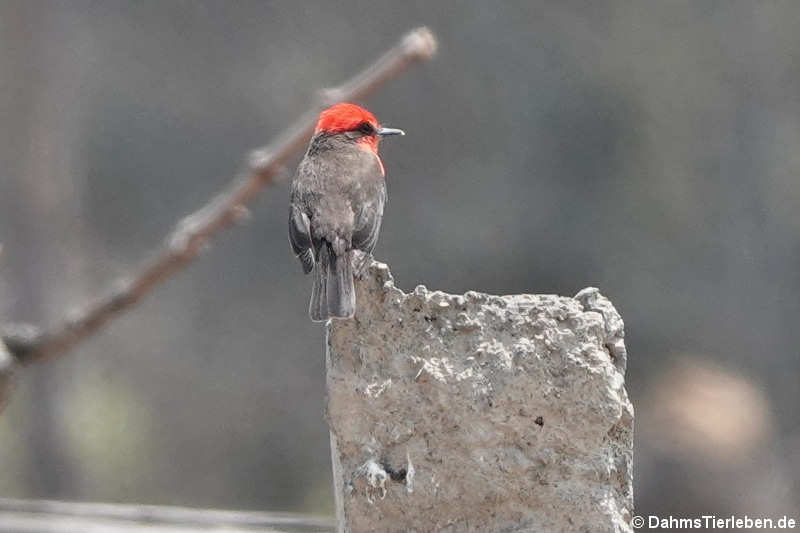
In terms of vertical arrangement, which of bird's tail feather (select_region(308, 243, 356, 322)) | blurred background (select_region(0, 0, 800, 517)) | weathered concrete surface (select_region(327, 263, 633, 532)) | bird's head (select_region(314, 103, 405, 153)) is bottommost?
weathered concrete surface (select_region(327, 263, 633, 532))

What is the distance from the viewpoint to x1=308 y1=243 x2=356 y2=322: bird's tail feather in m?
2.79

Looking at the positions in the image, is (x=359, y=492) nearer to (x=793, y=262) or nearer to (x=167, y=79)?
(x=793, y=262)

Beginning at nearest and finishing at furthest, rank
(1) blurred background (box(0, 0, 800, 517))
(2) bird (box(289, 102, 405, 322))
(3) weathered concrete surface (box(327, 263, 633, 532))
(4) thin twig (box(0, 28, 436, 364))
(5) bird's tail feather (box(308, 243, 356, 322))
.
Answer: (4) thin twig (box(0, 28, 436, 364)) → (3) weathered concrete surface (box(327, 263, 633, 532)) → (5) bird's tail feather (box(308, 243, 356, 322)) → (2) bird (box(289, 102, 405, 322)) → (1) blurred background (box(0, 0, 800, 517))

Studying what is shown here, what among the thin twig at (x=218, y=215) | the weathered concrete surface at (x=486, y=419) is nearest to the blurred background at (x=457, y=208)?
the weathered concrete surface at (x=486, y=419)

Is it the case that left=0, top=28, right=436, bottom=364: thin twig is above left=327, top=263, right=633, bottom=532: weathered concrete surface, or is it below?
below

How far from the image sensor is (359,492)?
266 centimetres

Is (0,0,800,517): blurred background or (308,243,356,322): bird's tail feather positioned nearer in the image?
(308,243,356,322): bird's tail feather

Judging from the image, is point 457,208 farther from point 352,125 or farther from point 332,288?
point 332,288

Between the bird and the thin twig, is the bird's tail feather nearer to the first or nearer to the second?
the bird

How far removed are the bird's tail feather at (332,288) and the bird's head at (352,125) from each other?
76 cm

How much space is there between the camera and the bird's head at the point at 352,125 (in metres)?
4.24

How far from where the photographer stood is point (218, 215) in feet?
5.01

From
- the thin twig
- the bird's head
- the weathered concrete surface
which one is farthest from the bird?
the thin twig

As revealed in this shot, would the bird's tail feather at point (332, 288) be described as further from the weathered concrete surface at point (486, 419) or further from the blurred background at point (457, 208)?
the blurred background at point (457, 208)
